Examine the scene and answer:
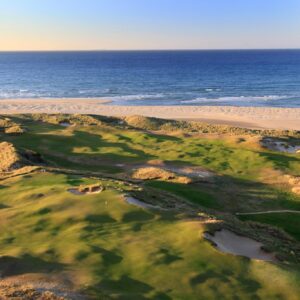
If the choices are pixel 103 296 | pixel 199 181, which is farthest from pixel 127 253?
pixel 199 181

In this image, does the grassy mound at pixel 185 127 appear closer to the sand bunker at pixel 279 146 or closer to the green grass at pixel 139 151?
the green grass at pixel 139 151

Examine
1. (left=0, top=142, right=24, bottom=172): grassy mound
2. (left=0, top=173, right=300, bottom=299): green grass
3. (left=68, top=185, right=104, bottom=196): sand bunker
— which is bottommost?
(left=0, top=142, right=24, bottom=172): grassy mound

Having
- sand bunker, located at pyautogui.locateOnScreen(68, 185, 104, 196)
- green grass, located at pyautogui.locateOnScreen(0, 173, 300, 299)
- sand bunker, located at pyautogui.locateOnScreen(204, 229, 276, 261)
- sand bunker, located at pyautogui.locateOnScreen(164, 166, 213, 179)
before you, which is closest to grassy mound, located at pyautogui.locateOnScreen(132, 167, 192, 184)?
sand bunker, located at pyautogui.locateOnScreen(164, 166, 213, 179)

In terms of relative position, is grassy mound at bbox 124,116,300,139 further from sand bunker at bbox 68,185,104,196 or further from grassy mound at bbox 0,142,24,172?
sand bunker at bbox 68,185,104,196

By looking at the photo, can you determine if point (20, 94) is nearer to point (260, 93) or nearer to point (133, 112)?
point (133, 112)

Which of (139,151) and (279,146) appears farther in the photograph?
(279,146)

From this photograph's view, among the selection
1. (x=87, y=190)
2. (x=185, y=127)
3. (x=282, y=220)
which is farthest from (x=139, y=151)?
(x=185, y=127)

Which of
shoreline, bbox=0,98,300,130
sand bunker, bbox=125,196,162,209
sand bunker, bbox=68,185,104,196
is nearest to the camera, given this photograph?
sand bunker, bbox=125,196,162,209

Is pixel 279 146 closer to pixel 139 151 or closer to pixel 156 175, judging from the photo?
pixel 139 151
